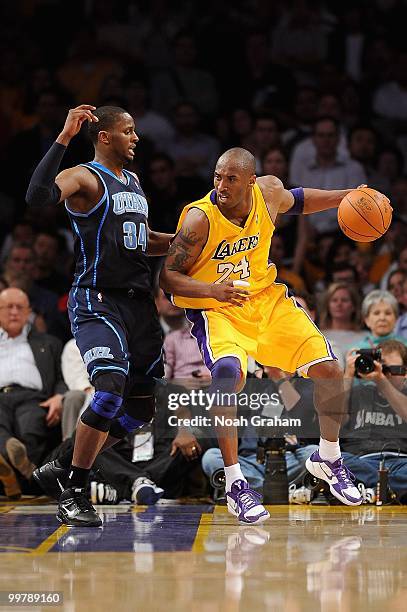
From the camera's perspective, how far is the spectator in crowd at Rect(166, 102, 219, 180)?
10906 mm

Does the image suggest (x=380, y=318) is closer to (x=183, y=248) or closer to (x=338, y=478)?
(x=338, y=478)

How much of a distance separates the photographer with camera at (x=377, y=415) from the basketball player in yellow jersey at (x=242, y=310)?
100cm

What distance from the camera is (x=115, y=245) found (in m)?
5.77

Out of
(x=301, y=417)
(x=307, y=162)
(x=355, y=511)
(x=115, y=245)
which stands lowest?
(x=355, y=511)

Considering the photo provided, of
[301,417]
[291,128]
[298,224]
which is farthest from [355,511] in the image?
[291,128]

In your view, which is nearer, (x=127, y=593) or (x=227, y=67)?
(x=127, y=593)

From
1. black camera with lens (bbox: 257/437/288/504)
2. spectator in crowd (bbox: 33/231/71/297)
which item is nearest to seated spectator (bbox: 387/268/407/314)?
black camera with lens (bbox: 257/437/288/504)

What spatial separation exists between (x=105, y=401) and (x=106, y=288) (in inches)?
25.6

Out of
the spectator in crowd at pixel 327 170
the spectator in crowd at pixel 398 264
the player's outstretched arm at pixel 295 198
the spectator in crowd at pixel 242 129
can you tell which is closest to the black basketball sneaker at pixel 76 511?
the player's outstretched arm at pixel 295 198

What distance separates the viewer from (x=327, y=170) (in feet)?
33.1

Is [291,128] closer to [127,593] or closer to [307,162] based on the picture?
[307,162]

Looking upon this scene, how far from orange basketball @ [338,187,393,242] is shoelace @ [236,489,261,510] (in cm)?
153

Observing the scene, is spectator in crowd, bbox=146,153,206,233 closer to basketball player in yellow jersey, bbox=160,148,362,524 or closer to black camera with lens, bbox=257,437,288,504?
black camera with lens, bbox=257,437,288,504

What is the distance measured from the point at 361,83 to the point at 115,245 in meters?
6.53
